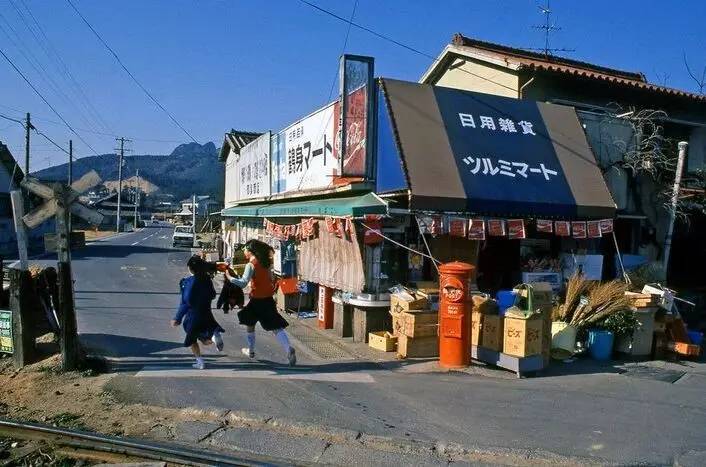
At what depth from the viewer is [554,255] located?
12.1m

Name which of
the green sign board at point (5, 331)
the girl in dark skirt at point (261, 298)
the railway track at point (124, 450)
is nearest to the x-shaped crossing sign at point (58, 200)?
the green sign board at point (5, 331)

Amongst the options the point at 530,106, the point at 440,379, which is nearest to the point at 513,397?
the point at 440,379

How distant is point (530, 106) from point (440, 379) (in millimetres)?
6699

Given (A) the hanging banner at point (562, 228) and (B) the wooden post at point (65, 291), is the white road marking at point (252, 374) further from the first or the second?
(A) the hanging banner at point (562, 228)

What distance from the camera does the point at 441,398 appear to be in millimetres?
7137

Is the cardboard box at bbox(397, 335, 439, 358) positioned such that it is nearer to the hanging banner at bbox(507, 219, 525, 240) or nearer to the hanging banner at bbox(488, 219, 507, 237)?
the hanging banner at bbox(488, 219, 507, 237)

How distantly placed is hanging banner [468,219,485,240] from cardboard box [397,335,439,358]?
1.95 m

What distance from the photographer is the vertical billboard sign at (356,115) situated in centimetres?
1052

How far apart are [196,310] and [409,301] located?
3.29 m

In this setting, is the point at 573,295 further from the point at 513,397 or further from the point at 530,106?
the point at 530,106

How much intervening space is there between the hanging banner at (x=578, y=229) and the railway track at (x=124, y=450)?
25.5 ft

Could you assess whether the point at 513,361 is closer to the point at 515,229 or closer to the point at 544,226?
the point at 515,229

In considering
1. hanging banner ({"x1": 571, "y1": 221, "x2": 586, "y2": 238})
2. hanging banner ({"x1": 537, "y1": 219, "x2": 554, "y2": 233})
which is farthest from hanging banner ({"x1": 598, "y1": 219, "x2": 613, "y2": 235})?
hanging banner ({"x1": 537, "y1": 219, "x2": 554, "y2": 233})

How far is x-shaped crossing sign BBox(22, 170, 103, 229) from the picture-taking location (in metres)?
7.71
